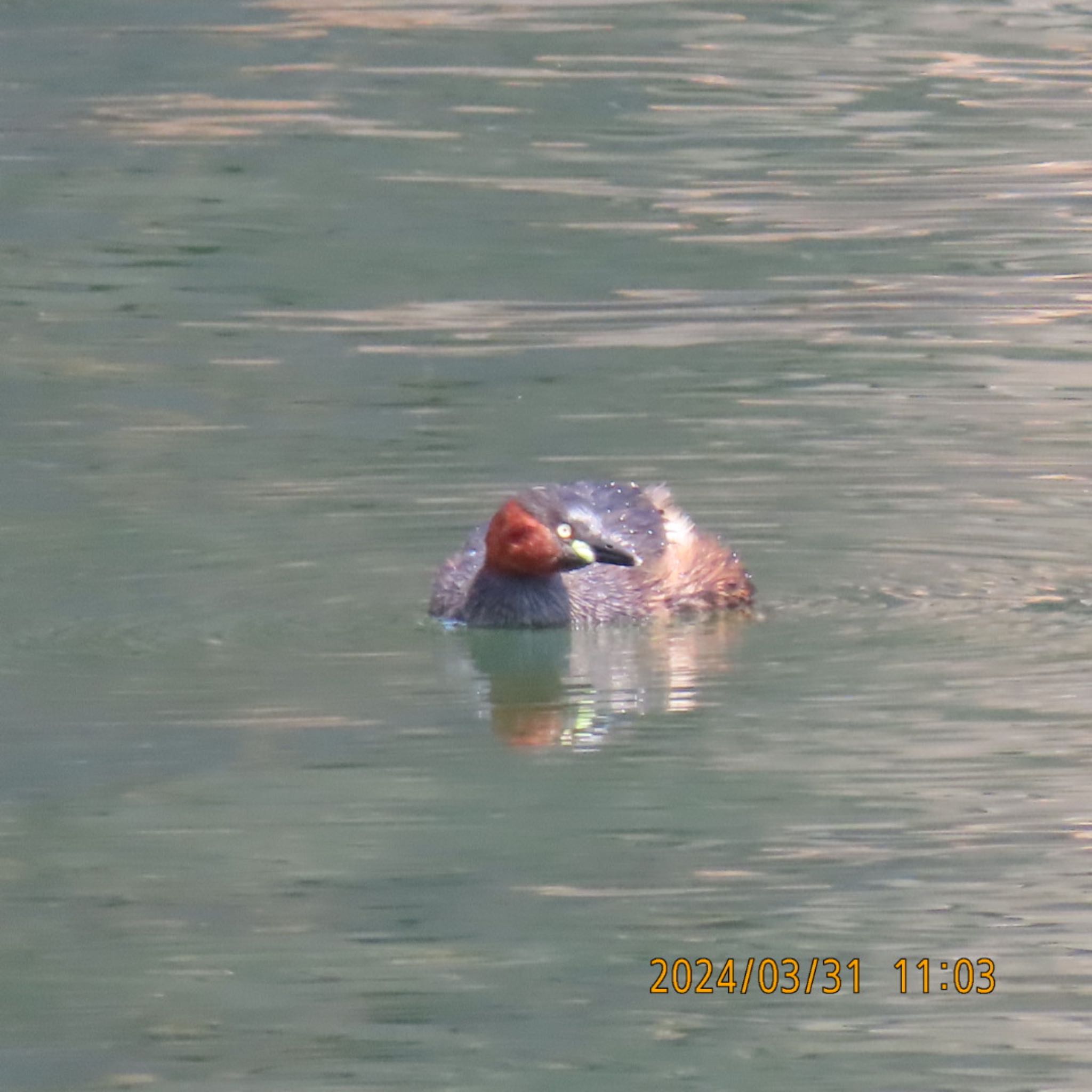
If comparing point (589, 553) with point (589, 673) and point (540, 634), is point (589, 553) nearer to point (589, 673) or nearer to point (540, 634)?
point (540, 634)

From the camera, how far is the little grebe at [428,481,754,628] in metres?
9.97

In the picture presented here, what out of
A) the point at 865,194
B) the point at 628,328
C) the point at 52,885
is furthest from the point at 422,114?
the point at 52,885

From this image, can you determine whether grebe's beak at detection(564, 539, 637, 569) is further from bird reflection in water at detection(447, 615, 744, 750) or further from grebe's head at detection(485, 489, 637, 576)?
bird reflection in water at detection(447, 615, 744, 750)

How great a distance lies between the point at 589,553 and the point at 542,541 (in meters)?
0.18

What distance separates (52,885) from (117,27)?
16.3 m

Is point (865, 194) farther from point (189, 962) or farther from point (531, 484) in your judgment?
point (189, 962)

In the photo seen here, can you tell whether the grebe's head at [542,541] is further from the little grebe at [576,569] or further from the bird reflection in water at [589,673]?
the bird reflection in water at [589,673]
